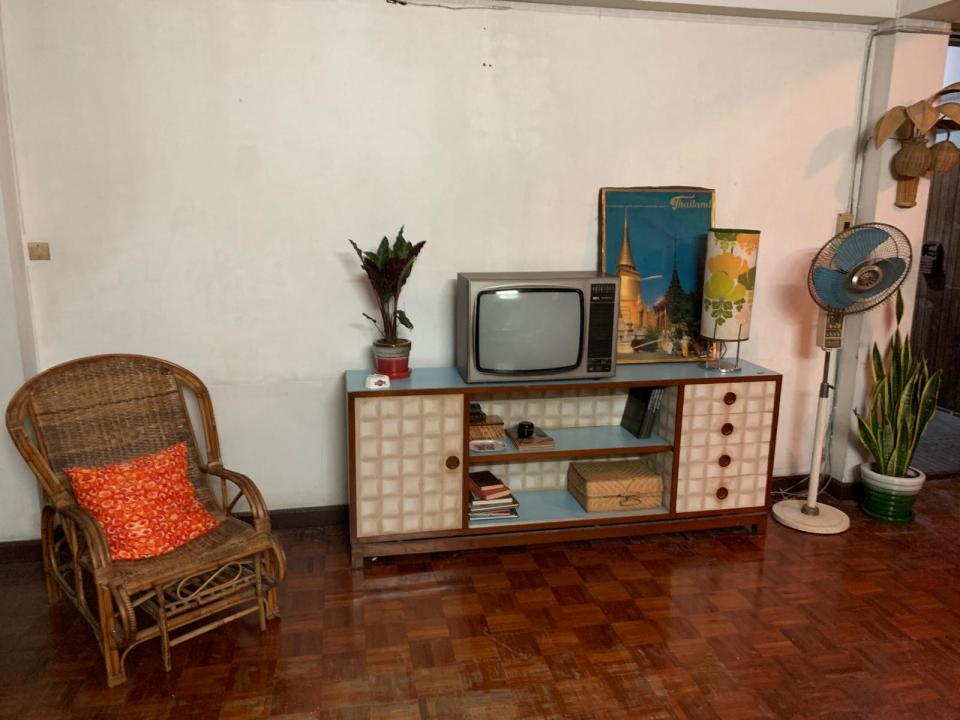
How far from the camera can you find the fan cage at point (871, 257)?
3.22 m

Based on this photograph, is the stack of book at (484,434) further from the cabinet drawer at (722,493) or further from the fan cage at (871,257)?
the fan cage at (871,257)

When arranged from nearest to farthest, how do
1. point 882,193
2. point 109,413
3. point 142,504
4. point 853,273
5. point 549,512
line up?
point 142,504 → point 109,413 → point 853,273 → point 549,512 → point 882,193

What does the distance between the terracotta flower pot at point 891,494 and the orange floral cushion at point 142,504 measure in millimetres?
3095

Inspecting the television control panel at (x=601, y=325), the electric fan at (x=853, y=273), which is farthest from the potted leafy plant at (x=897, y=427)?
the television control panel at (x=601, y=325)

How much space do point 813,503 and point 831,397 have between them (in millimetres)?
670

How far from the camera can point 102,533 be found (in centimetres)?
239

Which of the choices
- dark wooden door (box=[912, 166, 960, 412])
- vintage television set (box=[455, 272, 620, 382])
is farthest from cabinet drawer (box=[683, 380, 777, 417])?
dark wooden door (box=[912, 166, 960, 412])

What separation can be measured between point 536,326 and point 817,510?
5.70 feet

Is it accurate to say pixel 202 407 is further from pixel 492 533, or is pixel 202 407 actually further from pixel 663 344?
pixel 663 344

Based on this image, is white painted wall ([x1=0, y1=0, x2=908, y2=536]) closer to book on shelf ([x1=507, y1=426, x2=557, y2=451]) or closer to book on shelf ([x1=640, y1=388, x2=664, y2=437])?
book on shelf ([x1=507, y1=426, x2=557, y2=451])

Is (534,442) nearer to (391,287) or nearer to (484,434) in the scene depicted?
(484,434)

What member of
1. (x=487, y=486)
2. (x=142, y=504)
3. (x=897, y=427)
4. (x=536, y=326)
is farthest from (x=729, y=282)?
(x=142, y=504)

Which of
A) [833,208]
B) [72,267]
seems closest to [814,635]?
[833,208]

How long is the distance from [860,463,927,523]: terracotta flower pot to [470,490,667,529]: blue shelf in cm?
114
